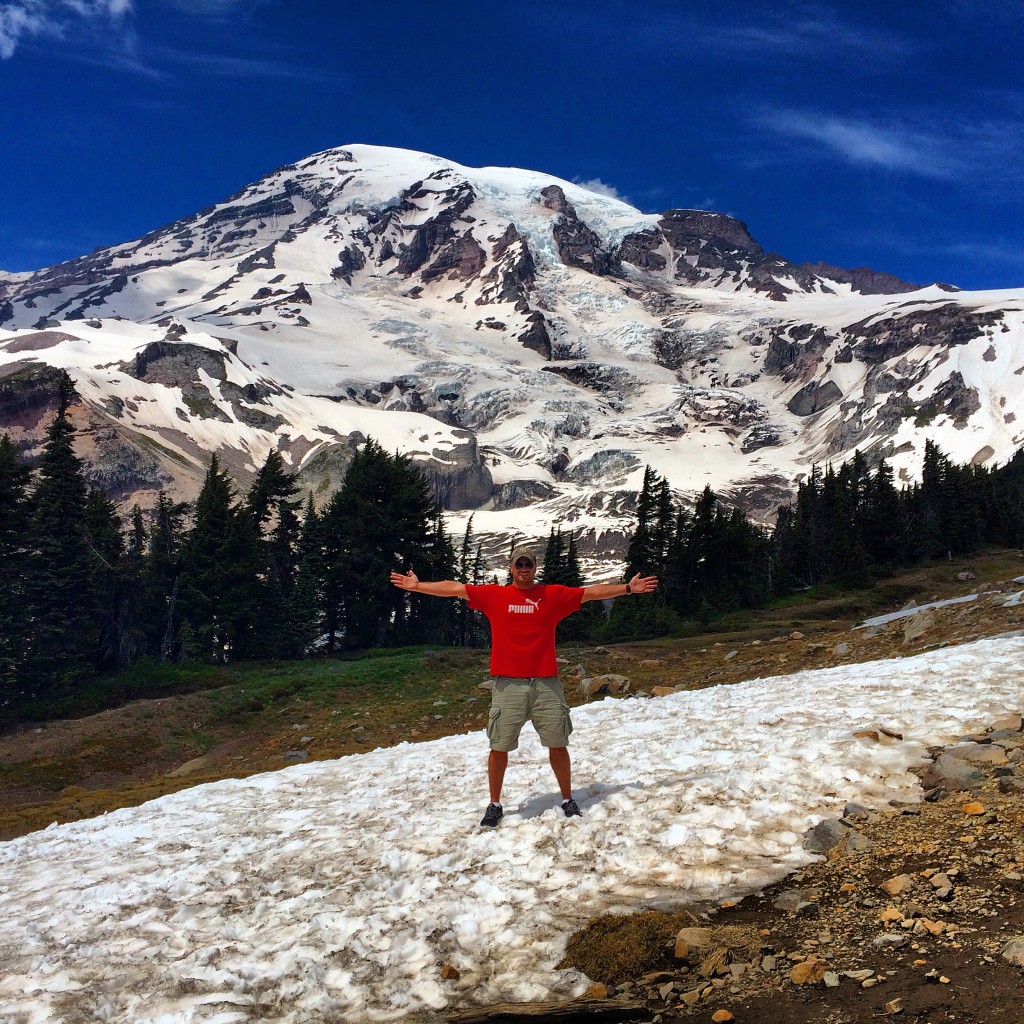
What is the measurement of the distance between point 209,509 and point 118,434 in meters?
158

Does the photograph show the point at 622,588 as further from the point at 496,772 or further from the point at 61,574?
the point at 61,574

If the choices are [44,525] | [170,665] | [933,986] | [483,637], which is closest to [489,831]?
[933,986]

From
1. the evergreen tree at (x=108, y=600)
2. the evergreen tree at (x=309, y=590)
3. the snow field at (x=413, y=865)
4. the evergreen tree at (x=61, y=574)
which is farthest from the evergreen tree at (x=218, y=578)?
the snow field at (x=413, y=865)

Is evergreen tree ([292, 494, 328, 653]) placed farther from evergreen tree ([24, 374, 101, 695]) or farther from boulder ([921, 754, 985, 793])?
boulder ([921, 754, 985, 793])

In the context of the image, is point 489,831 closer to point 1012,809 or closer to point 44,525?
point 1012,809

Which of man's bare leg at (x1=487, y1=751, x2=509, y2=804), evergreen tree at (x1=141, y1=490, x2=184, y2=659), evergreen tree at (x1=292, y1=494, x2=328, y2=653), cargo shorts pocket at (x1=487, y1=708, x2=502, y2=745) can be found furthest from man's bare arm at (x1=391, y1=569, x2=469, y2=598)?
evergreen tree at (x1=292, y1=494, x2=328, y2=653)

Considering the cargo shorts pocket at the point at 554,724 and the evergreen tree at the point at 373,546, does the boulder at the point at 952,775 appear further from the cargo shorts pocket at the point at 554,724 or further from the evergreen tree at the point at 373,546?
the evergreen tree at the point at 373,546

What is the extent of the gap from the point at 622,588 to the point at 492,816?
2973 mm

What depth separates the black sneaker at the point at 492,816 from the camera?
870cm

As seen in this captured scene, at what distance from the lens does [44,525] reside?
39406 mm

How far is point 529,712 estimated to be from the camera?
29.7ft

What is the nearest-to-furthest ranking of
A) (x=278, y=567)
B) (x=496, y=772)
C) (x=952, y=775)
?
(x=952, y=775)
(x=496, y=772)
(x=278, y=567)

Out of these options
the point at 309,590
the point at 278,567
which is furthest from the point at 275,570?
the point at 309,590

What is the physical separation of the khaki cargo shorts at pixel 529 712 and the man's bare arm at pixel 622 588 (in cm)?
114
